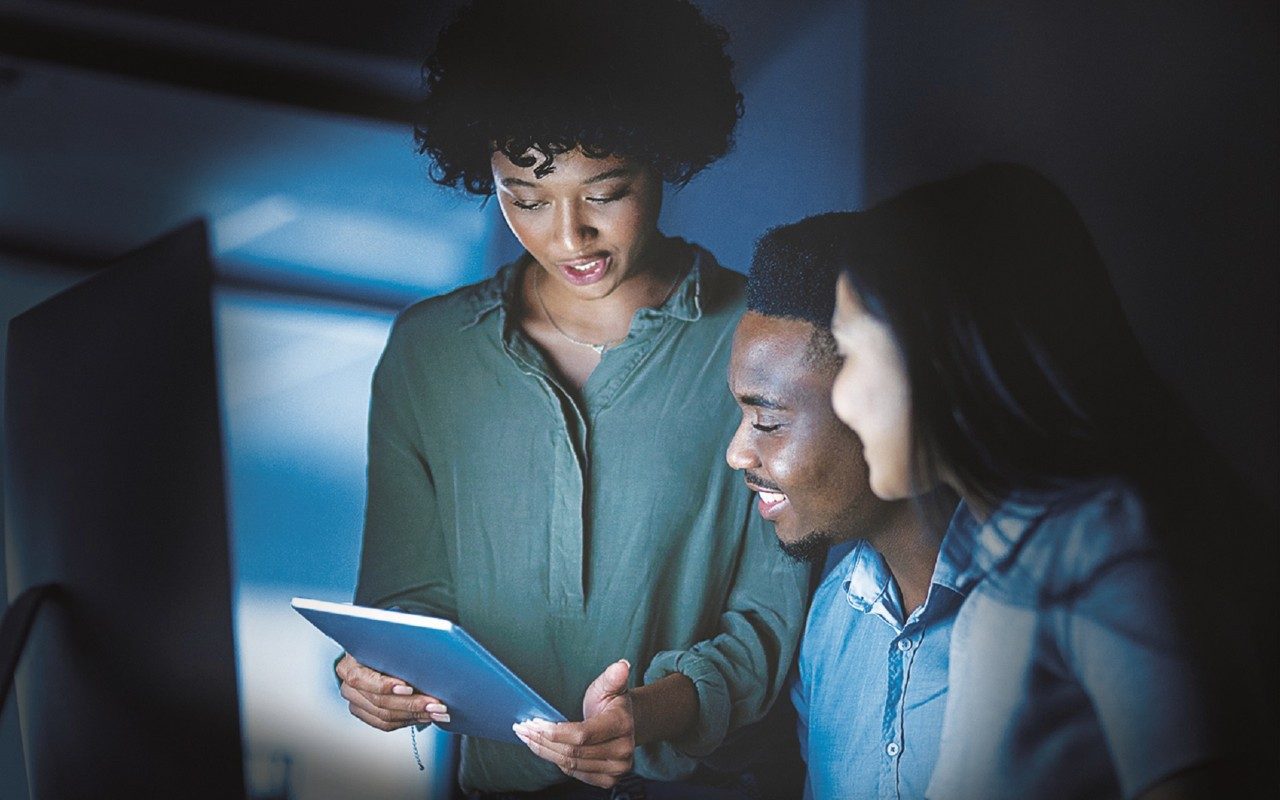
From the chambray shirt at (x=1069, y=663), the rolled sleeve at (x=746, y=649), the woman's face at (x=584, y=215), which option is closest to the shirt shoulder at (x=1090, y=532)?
the chambray shirt at (x=1069, y=663)

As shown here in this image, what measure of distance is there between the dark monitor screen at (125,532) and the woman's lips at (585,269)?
639mm

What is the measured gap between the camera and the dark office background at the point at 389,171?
2.06 m

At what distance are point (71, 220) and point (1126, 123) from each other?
1.88m

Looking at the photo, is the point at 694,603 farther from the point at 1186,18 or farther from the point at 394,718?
the point at 1186,18

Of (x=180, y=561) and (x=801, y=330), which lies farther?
(x=180, y=561)

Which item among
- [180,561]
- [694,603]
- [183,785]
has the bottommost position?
[183,785]

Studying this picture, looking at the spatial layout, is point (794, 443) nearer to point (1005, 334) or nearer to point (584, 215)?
point (1005, 334)

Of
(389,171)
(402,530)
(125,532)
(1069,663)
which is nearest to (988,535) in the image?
(1069,663)

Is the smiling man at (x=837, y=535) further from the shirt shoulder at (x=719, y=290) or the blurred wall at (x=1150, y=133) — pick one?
the blurred wall at (x=1150, y=133)

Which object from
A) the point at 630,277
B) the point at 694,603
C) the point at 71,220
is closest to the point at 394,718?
the point at 694,603

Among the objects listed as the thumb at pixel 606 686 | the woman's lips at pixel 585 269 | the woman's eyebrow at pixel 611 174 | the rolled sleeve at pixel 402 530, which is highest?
the woman's eyebrow at pixel 611 174

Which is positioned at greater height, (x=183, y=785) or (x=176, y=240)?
(x=176, y=240)

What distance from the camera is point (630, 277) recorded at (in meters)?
2.04

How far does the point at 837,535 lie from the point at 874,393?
0.26 m
